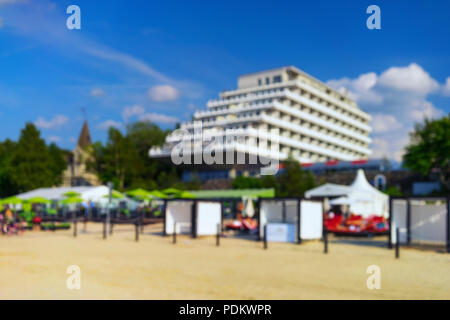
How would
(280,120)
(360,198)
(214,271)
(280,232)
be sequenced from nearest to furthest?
1. (214,271)
2. (280,232)
3. (360,198)
4. (280,120)

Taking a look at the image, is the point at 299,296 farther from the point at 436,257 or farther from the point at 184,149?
the point at 184,149

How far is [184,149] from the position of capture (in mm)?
78062

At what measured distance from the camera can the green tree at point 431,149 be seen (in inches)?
1646

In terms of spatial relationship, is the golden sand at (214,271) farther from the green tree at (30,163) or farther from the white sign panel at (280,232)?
the green tree at (30,163)

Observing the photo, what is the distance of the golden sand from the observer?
9430 millimetres

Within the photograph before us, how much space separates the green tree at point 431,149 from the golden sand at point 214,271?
2665cm

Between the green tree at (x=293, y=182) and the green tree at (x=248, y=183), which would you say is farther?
the green tree at (x=248, y=183)

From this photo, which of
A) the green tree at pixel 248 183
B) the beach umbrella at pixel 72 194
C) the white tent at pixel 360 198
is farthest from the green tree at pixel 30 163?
the white tent at pixel 360 198

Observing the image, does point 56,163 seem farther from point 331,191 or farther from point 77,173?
point 331,191

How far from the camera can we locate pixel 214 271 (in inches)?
488

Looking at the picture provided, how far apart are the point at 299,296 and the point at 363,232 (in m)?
15.8

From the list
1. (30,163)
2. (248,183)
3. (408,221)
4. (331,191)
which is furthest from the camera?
(30,163)

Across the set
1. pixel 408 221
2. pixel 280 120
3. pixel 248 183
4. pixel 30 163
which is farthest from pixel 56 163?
pixel 408 221

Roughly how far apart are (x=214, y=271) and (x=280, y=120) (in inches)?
2678
